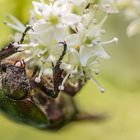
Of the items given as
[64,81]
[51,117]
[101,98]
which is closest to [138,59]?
[101,98]

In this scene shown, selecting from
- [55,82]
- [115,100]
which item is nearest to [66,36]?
[55,82]

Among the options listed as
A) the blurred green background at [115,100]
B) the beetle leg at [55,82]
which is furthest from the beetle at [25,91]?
the blurred green background at [115,100]

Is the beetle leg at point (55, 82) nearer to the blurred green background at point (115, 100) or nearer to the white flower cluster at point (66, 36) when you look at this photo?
the white flower cluster at point (66, 36)

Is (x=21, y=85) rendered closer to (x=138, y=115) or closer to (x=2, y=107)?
(x=2, y=107)

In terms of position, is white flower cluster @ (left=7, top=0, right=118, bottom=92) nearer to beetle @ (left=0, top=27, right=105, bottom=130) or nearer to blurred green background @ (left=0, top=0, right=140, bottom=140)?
beetle @ (left=0, top=27, right=105, bottom=130)

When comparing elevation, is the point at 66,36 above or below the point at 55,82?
above

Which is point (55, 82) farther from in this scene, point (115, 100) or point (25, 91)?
point (115, 100)
